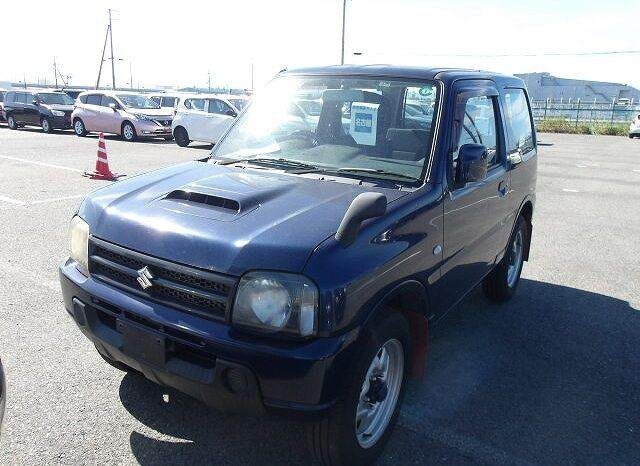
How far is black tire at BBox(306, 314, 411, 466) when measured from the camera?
228 cm

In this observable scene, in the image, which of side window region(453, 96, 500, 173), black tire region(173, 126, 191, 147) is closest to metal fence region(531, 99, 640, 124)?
black tire region(173, 126, 191, 147)

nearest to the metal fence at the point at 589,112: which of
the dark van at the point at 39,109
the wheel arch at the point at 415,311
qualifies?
the dark van at the point at 39,109

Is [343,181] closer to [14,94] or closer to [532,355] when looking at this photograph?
[532,355]

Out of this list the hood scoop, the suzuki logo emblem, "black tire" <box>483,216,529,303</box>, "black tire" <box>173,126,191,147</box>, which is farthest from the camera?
"black tire" <box>173,126,191,147</box>

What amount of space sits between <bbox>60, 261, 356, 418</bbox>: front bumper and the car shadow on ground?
20cm

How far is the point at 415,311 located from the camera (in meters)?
2.87

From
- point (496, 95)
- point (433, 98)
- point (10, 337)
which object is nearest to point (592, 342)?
point (496, 95)

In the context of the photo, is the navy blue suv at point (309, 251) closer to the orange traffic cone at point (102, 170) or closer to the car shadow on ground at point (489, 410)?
the car shadow on ground at point (489, 410)

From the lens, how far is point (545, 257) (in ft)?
21.2

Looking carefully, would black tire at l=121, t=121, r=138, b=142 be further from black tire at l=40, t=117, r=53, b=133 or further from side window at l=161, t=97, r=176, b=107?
side window at l=161, t=97, r=176, b=107

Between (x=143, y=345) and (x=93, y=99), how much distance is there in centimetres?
2101

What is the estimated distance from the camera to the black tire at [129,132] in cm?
1946

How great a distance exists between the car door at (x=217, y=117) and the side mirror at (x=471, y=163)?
583 inches

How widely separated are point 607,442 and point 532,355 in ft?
3.35
